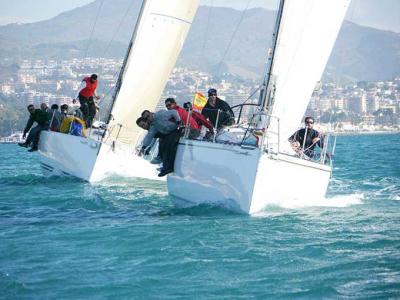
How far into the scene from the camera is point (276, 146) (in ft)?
43.5

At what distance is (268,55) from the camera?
13.5 metres

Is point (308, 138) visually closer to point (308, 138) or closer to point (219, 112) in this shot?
point (308, 138)

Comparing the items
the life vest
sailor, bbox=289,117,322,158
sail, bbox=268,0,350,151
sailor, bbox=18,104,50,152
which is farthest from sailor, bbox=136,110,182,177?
sailor, bbox=18,104,50,152

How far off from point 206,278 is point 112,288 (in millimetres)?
961

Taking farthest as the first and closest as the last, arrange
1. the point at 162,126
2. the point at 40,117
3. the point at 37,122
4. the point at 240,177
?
the point at 37,122 → the point at 40,117 → the point at 162,126 → the point at 240,177

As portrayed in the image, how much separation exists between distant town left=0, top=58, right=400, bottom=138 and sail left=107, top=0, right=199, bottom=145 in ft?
58.3

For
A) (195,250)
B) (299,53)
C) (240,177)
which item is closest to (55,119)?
(299,53)

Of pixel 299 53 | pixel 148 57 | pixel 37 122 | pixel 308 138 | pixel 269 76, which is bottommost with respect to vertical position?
pixel 37 122

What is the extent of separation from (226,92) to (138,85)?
92.2 metres

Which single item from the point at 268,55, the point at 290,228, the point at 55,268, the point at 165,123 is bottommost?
the point at 55,268

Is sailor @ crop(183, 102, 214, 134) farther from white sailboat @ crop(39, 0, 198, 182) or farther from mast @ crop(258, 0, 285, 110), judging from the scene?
white sailboat @ crop(39, 0, 198, 182)

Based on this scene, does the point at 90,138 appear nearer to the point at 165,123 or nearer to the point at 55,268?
the point at 165,123

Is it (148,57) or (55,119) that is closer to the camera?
(148,57)

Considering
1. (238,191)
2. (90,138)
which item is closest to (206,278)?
(238,191)
